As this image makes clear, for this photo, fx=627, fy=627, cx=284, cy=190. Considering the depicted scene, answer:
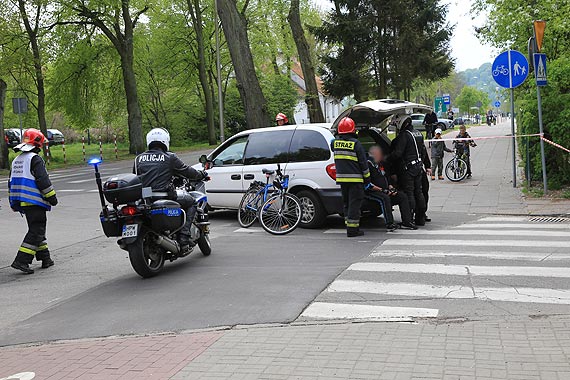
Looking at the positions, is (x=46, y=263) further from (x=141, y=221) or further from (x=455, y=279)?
(x=455, y=279)

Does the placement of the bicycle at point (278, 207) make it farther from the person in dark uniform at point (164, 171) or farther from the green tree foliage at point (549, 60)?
the green tree foliage at point (549, 60)

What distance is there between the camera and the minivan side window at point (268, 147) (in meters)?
11.1

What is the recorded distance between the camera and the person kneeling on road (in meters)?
10.0

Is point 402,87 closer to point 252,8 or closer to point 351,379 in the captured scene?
point 252,8

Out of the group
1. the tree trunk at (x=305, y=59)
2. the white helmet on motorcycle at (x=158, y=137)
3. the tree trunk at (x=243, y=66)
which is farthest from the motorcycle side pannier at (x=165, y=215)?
the tree trunk at (x=305, y=59)

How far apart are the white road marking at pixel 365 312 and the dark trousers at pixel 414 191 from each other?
4789 millimetres

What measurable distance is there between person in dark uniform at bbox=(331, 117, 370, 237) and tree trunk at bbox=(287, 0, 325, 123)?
18.0m

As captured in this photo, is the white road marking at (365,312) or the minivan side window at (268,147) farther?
the minivan side window at (268,147)

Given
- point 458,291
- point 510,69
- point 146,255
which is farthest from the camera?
point 510,69

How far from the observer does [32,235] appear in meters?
8.41

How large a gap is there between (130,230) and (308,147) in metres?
4.46

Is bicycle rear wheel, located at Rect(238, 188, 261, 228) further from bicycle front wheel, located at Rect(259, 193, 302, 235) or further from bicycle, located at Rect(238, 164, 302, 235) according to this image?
bicycle front wheel, located at Rect(259, 193, 302, 235)

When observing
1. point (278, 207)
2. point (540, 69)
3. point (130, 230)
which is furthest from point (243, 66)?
point (130, 230)

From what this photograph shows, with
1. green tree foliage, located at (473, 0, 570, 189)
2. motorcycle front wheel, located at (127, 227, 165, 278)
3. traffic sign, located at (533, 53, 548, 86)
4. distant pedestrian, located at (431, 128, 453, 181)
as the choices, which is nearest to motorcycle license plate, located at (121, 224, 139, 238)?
motorcycle front wheel, located at (127, 227, 165, 278)
